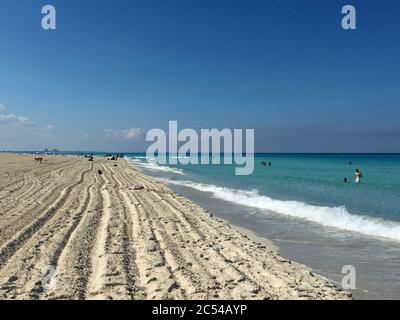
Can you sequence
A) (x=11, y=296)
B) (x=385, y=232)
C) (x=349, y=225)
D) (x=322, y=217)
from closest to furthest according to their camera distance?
(x=11, y=296)
(x=385, y=232)
(x=349, y=225)
(x=322, y=217)

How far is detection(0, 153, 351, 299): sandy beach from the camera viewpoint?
5312 millimetres

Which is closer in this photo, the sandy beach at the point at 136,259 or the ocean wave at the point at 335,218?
the sandy beach at the point at 136,259

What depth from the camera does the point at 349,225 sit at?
1184 centimetres

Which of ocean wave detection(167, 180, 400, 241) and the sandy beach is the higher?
the sandy beach

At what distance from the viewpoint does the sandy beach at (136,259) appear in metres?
5.31

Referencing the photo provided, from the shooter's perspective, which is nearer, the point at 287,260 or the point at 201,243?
the point at 287,260

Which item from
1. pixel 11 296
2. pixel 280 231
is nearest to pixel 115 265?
pixel 11 296

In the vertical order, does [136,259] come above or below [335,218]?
above

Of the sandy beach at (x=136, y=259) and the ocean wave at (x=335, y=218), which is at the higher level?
the sandy beach at (x=136, y=259)

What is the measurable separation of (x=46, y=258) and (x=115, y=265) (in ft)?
4.51

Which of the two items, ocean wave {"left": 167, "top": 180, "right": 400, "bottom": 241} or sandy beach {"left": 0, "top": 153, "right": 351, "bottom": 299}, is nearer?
sandy beach {"left": 0, "top": 153, "right": 351, "bottom": 299}

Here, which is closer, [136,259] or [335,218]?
[136,259]

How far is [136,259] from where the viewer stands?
22.3ft
